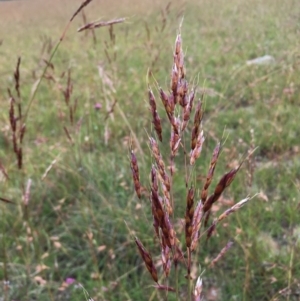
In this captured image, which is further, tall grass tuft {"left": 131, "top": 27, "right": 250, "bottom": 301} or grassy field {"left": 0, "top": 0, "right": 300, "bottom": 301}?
grassy field {"left": 0, "top": 0, "right": 300, "bottom": 301}

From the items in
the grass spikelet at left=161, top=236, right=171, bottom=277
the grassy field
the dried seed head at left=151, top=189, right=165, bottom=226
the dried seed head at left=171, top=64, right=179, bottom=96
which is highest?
the dried seed head at left=171, top=64, right=179, bottom=96

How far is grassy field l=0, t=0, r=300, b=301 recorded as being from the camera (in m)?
1.93

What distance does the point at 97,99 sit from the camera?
13.3 feet

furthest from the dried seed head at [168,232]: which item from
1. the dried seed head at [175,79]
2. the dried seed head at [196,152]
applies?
the dried seed head at [175,79]

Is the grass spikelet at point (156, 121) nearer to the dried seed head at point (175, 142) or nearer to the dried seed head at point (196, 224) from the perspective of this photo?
the dried seed head at point (175, 142)

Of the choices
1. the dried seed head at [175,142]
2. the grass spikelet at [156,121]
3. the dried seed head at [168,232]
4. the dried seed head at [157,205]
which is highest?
the grass spikelet at [156,121]

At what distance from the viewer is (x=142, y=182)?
2775mm

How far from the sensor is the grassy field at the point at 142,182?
193cm

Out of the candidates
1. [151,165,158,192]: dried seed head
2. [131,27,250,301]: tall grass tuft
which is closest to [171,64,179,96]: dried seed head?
[131,27,250,301]: tall grass tuft

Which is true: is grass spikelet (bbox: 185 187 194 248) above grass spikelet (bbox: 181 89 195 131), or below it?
below

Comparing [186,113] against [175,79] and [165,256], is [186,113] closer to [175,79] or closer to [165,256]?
[175,79]

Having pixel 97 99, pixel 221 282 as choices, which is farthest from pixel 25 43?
pixel 221 282

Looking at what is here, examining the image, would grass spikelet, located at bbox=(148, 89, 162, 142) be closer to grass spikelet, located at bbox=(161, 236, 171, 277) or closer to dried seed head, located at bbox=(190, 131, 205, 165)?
dried seed head, located at bbox=(190, 131, 205, 165)

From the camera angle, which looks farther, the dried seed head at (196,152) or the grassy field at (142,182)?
the grassy field at (142,182)
